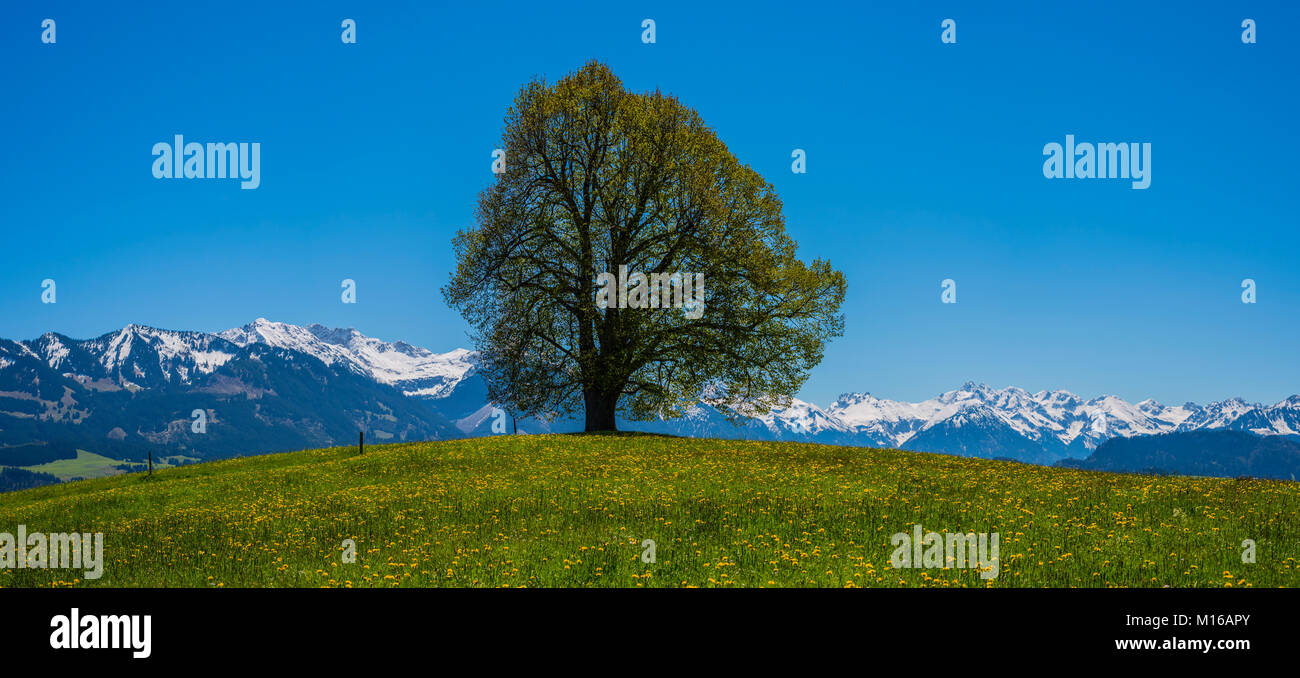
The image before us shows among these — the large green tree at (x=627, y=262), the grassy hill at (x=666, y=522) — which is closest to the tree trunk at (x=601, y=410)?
the large green tree at (x=627, y=262)

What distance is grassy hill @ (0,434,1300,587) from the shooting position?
47.3 feet

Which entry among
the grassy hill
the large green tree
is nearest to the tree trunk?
the large green tree

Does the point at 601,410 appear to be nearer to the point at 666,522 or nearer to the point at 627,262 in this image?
the point at 627,262

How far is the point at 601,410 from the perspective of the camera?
43812mm

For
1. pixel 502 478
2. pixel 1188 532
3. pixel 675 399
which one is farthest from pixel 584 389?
pixel 1188 532

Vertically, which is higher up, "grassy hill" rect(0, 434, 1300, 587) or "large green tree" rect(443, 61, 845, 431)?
"large green tree" rect(443, 61, 845, 431)

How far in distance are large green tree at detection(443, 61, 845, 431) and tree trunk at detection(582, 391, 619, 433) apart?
13 centimetres

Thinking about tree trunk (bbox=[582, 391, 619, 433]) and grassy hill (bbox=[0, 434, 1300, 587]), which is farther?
tree trunk (bbox=[582, 391, 619, 433])

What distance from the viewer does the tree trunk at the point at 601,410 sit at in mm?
43531

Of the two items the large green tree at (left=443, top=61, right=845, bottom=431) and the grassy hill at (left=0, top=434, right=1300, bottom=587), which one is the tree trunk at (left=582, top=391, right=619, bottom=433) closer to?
the large green tree at (left=443, top=61, right=845, bottom=431)
